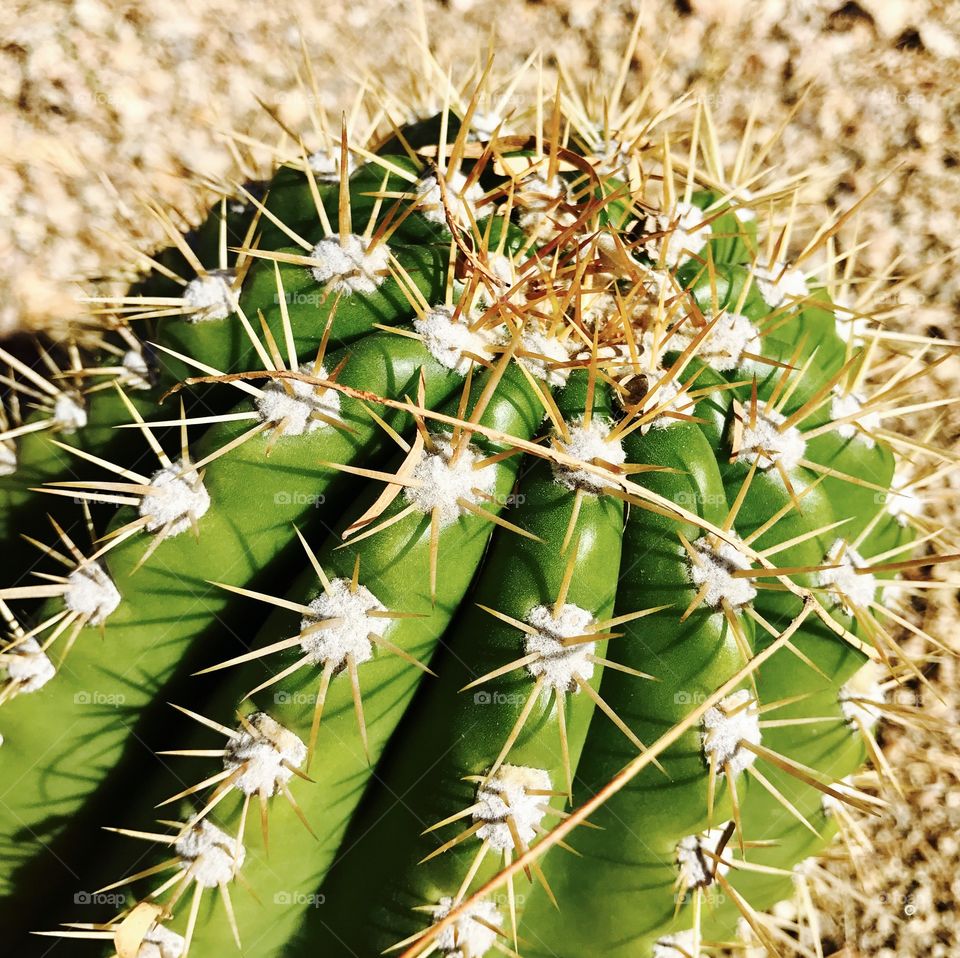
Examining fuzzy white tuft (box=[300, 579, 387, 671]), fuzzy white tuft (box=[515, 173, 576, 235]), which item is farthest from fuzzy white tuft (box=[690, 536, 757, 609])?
fuzzy white tuft (box=[515, 173, 576, 235])

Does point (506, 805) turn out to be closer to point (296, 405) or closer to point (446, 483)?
point (446, 483)

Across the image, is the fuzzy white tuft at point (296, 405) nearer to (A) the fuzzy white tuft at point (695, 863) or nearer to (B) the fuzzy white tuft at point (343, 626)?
(B) the fuzzy white tuft at point (343, 626)

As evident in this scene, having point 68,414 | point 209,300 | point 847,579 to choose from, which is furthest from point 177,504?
point 847,579

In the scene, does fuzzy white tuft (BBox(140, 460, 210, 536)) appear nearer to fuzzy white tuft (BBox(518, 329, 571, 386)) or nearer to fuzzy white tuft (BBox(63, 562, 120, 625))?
fuzzy white tuft (BBox(63, 562, 120, 625))

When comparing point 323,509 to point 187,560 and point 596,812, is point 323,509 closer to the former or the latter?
point 187,560

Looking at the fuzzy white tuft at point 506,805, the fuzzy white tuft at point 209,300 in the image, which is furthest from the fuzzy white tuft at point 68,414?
the fuzzy white tuft at point 506,805
